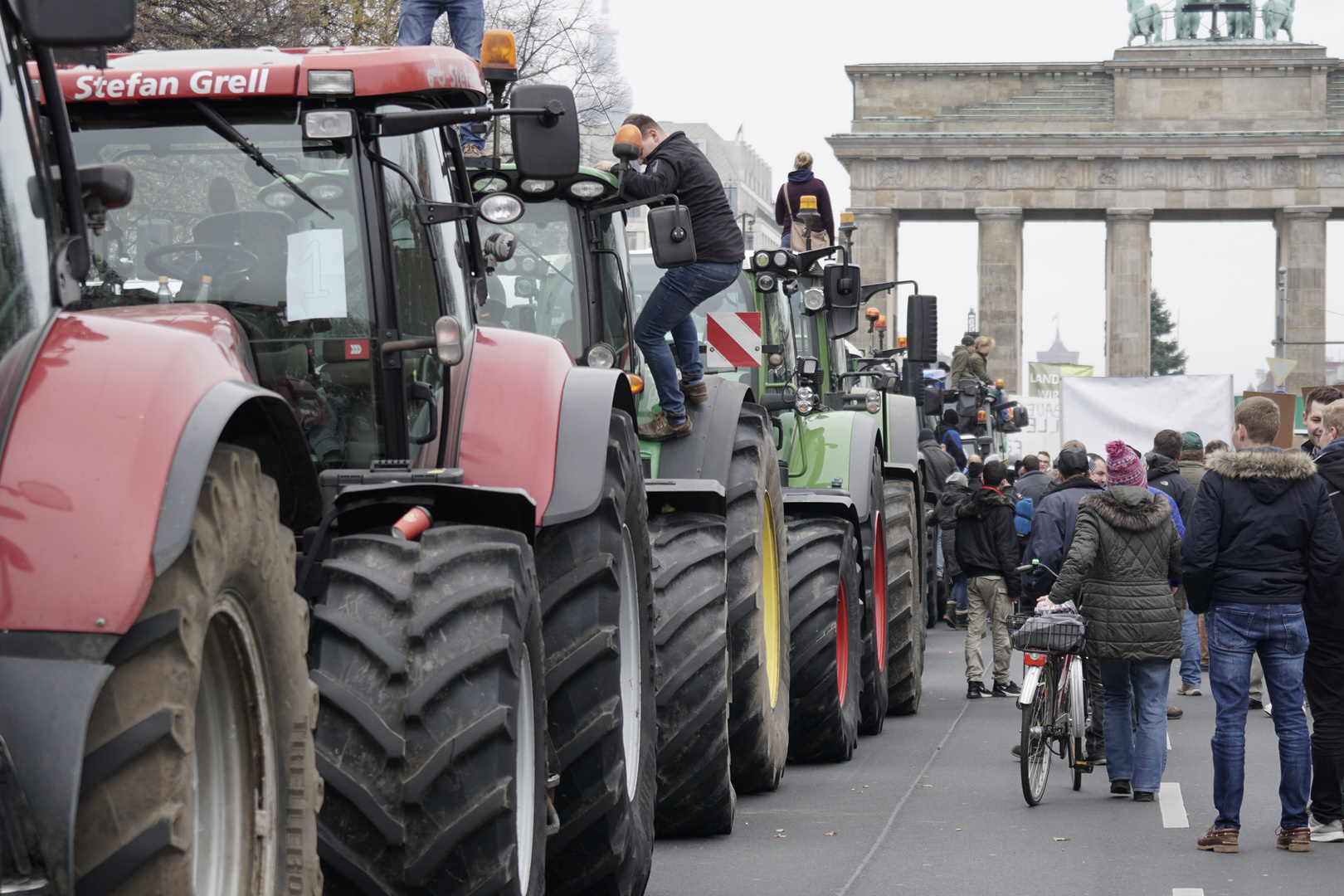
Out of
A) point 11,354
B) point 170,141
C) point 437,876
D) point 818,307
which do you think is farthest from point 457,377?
point 818,307

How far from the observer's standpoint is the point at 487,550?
435cm

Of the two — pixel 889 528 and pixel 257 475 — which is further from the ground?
pixel 257 475

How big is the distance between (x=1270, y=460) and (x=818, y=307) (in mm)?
4713

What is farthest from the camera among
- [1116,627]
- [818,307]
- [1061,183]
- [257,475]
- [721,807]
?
[1061,183]

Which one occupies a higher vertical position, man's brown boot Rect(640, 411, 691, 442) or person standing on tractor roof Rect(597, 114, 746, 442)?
person standing on tractor roof Rect(597, 114, 746, 442)

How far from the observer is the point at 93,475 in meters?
2.94

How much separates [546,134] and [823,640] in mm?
5163

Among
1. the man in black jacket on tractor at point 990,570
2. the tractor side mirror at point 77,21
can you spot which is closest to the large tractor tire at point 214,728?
the tractor side mirror at point 77,21

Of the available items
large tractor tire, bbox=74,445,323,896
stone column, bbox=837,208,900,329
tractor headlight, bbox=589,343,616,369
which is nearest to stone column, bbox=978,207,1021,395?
stone column, bbox=837,208,900,329

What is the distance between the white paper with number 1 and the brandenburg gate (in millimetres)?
63062

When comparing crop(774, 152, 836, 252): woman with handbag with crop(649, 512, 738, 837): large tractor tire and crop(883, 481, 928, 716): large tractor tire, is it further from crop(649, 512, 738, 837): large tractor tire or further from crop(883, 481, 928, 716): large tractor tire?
crop(649, 512, 738, 837): large tractor tire

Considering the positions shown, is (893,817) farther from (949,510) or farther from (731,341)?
(949,510)

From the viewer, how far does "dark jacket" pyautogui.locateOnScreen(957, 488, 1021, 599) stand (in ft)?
51.3

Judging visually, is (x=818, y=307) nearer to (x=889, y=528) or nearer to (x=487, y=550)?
(x=889, y=528)
